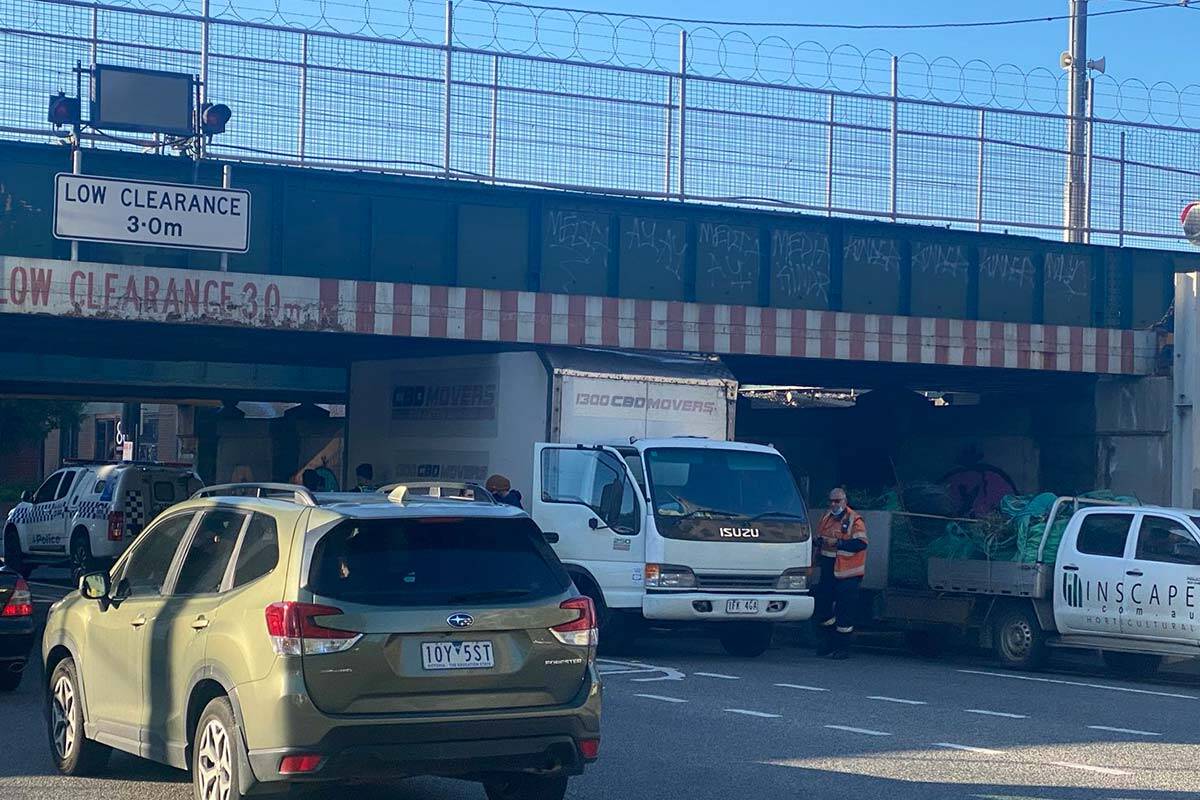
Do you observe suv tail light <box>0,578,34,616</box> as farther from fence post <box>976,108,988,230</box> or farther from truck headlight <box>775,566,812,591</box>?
fence post <box>976,108,988,230</box>

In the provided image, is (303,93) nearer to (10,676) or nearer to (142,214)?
(142,214)

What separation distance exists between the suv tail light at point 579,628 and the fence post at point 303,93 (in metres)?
14.8

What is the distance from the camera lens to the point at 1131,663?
17.0 metres

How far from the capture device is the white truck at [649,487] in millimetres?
16453

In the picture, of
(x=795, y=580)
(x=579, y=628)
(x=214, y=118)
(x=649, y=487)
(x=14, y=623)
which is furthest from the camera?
(x=214, y=118)

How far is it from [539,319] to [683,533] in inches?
243

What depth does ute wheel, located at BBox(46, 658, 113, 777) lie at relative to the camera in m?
8.95

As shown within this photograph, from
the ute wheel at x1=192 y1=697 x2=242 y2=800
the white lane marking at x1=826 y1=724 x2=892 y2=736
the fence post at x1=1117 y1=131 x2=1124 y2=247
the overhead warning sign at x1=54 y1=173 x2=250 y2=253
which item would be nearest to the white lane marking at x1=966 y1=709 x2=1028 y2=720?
the white lane marking at x1=826 y1=724 x2=892 y2=736

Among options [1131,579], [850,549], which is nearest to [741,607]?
[850,549]

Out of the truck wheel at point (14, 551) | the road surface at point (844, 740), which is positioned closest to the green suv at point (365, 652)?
the road surface at point (844, 740)

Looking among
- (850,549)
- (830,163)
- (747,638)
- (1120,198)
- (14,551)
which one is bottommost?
(14,551)

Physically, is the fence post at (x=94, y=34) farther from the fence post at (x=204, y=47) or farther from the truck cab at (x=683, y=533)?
the truck cab at (x=683, y=533)

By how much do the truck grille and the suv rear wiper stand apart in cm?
904

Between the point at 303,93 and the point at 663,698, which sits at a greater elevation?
the point at 303,93
